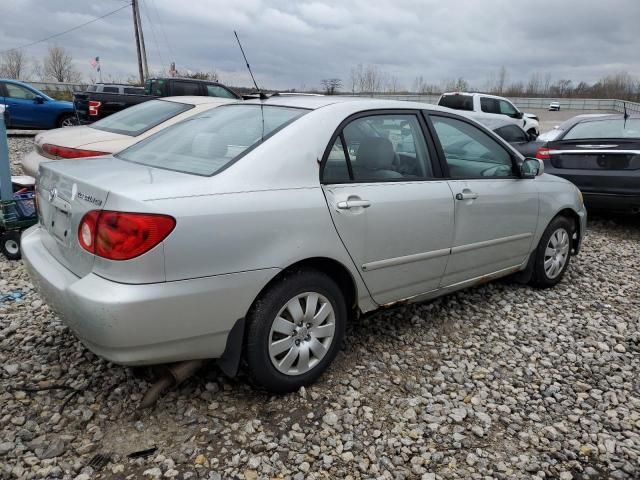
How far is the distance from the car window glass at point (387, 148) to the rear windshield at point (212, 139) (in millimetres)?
368

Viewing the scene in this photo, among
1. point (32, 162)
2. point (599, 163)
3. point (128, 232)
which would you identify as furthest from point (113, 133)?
point (599, 163)

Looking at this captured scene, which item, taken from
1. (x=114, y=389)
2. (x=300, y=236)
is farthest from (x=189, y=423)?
(x=300, y=236)

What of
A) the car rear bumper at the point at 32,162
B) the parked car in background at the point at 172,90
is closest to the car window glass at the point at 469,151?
the car rear bumper at the point at 32,162

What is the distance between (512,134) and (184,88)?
27.0 ft

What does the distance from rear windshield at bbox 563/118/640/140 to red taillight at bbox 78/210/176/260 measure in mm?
6470

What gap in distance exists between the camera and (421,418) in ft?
8.96

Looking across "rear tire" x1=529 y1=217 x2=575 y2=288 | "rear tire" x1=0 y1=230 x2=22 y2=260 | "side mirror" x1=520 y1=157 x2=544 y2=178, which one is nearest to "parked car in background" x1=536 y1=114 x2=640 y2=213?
"rear tire" x1=529 y1=217 x2=575 y2=288

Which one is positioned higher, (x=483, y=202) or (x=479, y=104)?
(x=479, y=104)

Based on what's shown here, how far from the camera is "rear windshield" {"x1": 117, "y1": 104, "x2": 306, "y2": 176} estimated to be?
8.85 ft

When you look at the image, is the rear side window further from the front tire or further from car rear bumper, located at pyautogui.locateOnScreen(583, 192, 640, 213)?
the front tire

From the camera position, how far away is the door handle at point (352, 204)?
9.11 ft

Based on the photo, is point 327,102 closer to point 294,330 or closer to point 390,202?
point 390,202

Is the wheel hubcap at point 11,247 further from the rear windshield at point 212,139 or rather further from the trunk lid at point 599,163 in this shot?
the trunk lid at point 599,163

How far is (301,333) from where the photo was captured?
2746 mm
